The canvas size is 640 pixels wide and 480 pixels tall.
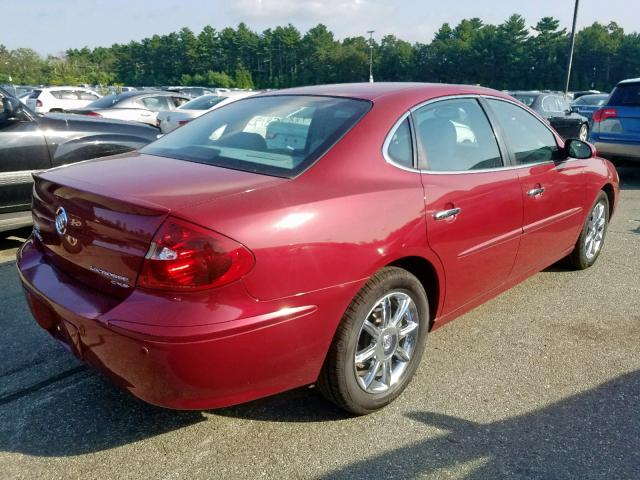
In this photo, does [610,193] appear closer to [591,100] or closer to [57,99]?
[591,100]

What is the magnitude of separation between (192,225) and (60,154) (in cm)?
385

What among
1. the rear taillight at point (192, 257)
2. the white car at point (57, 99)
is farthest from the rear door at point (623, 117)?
the white car at point (57, 99)

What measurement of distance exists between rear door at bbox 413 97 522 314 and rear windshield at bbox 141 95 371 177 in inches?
18.8

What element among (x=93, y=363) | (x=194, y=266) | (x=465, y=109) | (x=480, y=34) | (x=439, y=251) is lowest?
(x=93, y=363)

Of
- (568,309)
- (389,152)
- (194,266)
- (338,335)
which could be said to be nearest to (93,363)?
(194,266)

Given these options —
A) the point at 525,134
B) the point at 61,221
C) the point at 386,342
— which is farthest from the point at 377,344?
the point at 525,134

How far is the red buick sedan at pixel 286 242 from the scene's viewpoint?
6.76ft

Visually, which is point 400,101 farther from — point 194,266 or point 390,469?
point 390,469

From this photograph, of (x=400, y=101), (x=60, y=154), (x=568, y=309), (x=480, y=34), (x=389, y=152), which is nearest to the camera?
(x=389, y=152)

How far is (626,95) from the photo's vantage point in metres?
9.16

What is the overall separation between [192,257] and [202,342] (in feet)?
1.02

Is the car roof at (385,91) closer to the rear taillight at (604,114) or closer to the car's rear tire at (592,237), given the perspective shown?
the car's rear tire at (592,237)

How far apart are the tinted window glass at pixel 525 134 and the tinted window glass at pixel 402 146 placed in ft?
3.28

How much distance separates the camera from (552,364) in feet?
10.5
